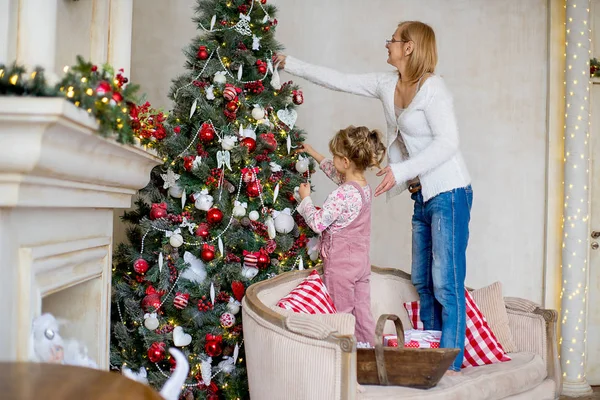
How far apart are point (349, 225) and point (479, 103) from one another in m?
2.16

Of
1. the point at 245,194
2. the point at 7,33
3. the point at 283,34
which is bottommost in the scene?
the point at 245,194

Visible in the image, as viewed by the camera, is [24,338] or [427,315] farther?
[427,315]

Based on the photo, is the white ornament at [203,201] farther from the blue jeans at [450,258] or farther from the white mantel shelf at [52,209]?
the blue jeans at [450,258]

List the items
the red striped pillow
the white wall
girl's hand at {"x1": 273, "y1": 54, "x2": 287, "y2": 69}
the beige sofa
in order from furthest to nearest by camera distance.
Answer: the white wall < girl's hand at {"x1": 273, "y1": 54, "x2": 287, "y2": 69} < the red striped pillow < the beige sofa

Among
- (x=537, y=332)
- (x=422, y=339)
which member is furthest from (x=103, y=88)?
(x=537, y=332)

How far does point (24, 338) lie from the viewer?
1635 mm

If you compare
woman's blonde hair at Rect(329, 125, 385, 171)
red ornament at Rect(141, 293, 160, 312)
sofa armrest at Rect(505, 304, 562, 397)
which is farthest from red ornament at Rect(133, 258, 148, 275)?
sofa armrest at Rect(505, 304, 562, 397)

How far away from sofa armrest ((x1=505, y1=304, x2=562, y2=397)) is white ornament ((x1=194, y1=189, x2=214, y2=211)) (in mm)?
1585

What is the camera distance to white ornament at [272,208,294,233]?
10.5 ft

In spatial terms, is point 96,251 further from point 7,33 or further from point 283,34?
point 283,34

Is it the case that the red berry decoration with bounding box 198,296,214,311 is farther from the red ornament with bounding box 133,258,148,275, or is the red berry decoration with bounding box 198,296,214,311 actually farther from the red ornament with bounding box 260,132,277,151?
the red ornament with bounding box 260,132,277,151

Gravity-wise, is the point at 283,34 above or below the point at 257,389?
above

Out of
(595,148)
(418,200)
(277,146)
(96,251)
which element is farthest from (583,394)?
(96,251)

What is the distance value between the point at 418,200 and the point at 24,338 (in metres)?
2.00
